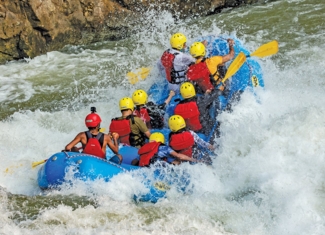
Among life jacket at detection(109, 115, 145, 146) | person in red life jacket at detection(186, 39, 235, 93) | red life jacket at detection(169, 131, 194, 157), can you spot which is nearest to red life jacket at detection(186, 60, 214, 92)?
person in red life jacket at detection(186, 39, 235, 93)

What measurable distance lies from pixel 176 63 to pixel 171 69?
0.14 metres

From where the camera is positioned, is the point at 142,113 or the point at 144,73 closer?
the point at 142,113

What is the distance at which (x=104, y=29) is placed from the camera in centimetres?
1195

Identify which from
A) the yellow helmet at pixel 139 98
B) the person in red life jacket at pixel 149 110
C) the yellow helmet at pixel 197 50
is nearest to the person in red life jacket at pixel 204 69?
the yellow helmet at pixel 197 50

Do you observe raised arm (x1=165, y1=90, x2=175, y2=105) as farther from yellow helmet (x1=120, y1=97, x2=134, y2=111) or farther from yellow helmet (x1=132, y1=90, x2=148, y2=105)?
yellow helmet (x1=120, y1=97, x2=134, y2=111)

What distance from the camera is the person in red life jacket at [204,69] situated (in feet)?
21.5

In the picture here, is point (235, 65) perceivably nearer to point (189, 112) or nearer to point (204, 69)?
point (204, 69)

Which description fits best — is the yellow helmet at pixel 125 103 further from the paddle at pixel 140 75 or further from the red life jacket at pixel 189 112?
the paddle at pixel 140 75

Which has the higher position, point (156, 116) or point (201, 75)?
point (201, 75)

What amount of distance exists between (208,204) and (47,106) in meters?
4.78

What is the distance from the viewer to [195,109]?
19.3ft

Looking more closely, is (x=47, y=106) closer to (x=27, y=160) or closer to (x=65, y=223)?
(x=27, y=160)

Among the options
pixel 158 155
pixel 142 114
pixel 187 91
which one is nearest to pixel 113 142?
pixel 158 155

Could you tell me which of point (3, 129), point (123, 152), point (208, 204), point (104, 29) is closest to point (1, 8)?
point (104, 29)
